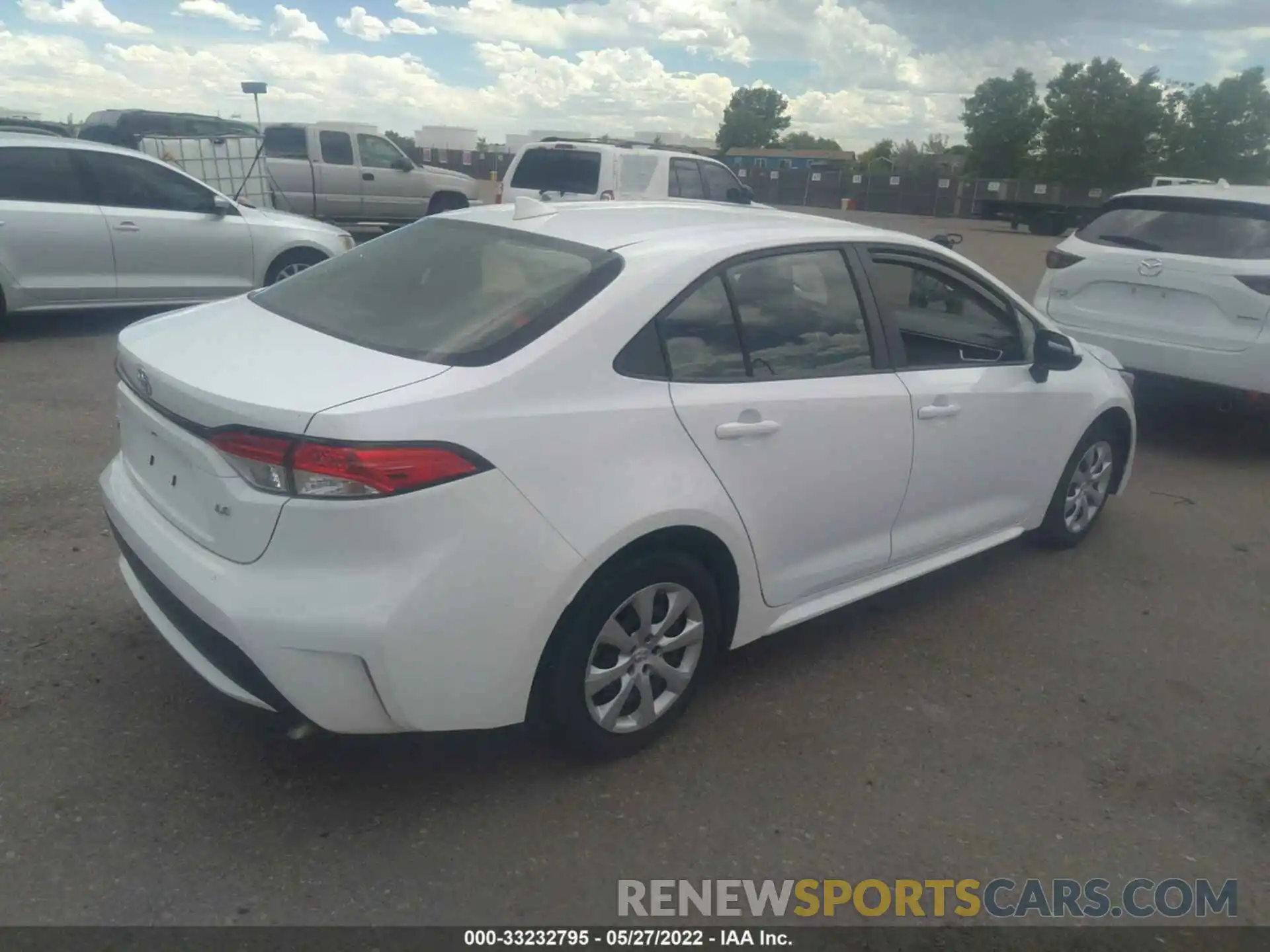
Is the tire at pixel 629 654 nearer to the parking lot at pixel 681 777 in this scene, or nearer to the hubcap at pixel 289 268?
the parking lot at pixel 681 777

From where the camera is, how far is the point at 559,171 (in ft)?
40.2

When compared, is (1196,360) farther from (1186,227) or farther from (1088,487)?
(1088,487)

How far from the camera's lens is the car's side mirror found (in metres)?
4.34

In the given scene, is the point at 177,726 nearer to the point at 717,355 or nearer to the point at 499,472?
the point at 499,472

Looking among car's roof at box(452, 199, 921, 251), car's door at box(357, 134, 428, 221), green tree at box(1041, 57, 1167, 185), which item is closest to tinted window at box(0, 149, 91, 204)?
car's roof at box(452, 199, 921, 251)

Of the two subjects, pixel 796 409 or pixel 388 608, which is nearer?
pixel 388 608

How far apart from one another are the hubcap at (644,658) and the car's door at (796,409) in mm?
342

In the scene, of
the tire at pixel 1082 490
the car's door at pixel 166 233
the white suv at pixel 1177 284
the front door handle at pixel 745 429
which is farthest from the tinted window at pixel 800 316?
the car's door at pixel 166 233

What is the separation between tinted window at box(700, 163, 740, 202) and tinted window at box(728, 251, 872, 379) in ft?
31.9

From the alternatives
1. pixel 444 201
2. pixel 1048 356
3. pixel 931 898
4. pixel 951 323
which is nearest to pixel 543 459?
pixel 931 898

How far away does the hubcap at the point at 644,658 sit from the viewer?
2.98 m

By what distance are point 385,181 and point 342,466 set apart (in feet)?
50.6

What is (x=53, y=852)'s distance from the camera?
8.59 ft
